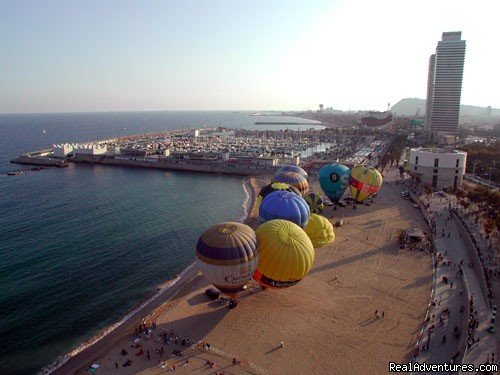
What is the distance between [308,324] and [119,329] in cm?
1086

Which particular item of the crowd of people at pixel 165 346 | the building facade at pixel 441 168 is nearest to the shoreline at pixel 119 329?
→ the crowd of people at pixel 165 346

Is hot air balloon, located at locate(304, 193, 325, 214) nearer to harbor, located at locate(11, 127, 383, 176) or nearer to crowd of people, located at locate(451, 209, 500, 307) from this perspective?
crowd of people, located at locate(451, 209, 500, 307)

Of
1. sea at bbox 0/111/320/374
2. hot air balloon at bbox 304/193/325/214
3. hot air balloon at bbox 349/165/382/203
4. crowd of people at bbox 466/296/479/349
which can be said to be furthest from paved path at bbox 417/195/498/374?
sea at bbox 0/111/320/374

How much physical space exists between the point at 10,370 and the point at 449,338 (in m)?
22.2

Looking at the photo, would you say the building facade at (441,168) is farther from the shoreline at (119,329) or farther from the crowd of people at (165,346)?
the crowd of people at (165,346)

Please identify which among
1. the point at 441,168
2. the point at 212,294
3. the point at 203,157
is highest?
the point at 441,168

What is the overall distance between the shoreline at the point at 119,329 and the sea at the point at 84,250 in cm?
20

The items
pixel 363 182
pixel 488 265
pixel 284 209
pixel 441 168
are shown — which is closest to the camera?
pixel 488 265

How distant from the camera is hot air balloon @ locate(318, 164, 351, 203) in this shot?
140 feet

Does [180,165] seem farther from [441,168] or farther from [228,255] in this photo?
[228,255]

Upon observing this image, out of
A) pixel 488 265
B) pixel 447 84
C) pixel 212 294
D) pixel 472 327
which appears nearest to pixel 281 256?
pixel 212 294

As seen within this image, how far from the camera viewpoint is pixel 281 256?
833 inches

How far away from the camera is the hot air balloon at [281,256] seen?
69.5 ft

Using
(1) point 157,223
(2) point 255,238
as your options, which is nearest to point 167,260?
(1) point 157,223
